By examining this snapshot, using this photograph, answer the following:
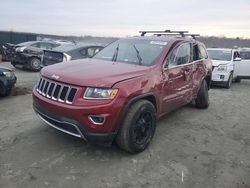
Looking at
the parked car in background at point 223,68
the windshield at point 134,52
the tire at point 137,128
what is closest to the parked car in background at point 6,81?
the windshield at point 134,52

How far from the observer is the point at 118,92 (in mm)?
4285

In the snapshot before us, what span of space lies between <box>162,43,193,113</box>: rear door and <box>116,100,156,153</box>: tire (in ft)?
1.99

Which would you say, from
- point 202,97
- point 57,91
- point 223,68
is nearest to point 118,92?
point 57,91

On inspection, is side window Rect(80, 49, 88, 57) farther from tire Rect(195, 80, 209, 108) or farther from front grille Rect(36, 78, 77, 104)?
front grille Rect(36, 78, 77, 104)

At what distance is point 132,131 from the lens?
4.55 meters

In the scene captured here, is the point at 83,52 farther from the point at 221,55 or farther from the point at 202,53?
the point at 221,55

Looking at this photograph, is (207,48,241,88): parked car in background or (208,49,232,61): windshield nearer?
(207,48,241,88): parked car in background

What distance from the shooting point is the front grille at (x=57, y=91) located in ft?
14.2

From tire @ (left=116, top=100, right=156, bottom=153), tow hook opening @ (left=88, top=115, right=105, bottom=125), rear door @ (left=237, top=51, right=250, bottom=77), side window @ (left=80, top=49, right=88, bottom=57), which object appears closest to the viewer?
tow hook opening @ (left=88, top=115, right=105, bottom=125)

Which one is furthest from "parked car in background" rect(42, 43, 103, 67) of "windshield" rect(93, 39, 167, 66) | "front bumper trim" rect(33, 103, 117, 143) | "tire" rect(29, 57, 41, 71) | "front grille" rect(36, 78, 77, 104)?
"front bumper trim" rect(33, 103, 117, 143)

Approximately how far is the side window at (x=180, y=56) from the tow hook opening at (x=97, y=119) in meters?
1.77

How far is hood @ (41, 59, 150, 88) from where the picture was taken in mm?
4289

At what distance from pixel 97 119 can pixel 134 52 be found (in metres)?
1.91

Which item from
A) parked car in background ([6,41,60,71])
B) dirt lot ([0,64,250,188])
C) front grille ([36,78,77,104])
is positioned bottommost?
dirt lot ([0,64,250,188])
